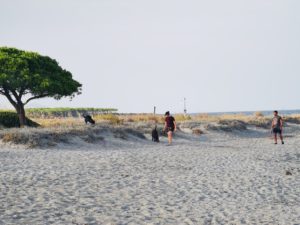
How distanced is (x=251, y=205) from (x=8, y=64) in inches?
1127

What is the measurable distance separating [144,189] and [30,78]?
78.9 feet

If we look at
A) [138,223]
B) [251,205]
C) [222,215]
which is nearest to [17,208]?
[138,223]

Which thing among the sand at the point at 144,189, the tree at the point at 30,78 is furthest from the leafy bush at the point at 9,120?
the sand at the point at 144,189

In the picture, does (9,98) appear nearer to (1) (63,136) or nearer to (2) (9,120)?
(2) (9,120)

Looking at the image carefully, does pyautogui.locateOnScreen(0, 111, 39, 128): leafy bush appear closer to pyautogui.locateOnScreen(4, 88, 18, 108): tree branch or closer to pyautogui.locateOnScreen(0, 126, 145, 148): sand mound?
pyautogui.locateOnScreen(4, 88, 18, 108): tree branch

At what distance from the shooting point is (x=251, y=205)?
11.9 m

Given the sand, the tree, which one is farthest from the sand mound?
the tree

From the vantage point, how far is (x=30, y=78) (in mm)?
35125

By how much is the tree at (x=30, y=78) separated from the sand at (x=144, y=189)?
579 inches

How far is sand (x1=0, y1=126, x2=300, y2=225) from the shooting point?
33.7ft

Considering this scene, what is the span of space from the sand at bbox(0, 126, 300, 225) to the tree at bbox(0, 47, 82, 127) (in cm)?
1471

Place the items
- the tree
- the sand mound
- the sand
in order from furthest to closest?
1. the tree
2. the sand mound
3. the sand

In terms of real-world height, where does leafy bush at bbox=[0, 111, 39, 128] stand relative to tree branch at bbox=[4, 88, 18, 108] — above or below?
below

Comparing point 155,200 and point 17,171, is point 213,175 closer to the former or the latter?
point 155,200
